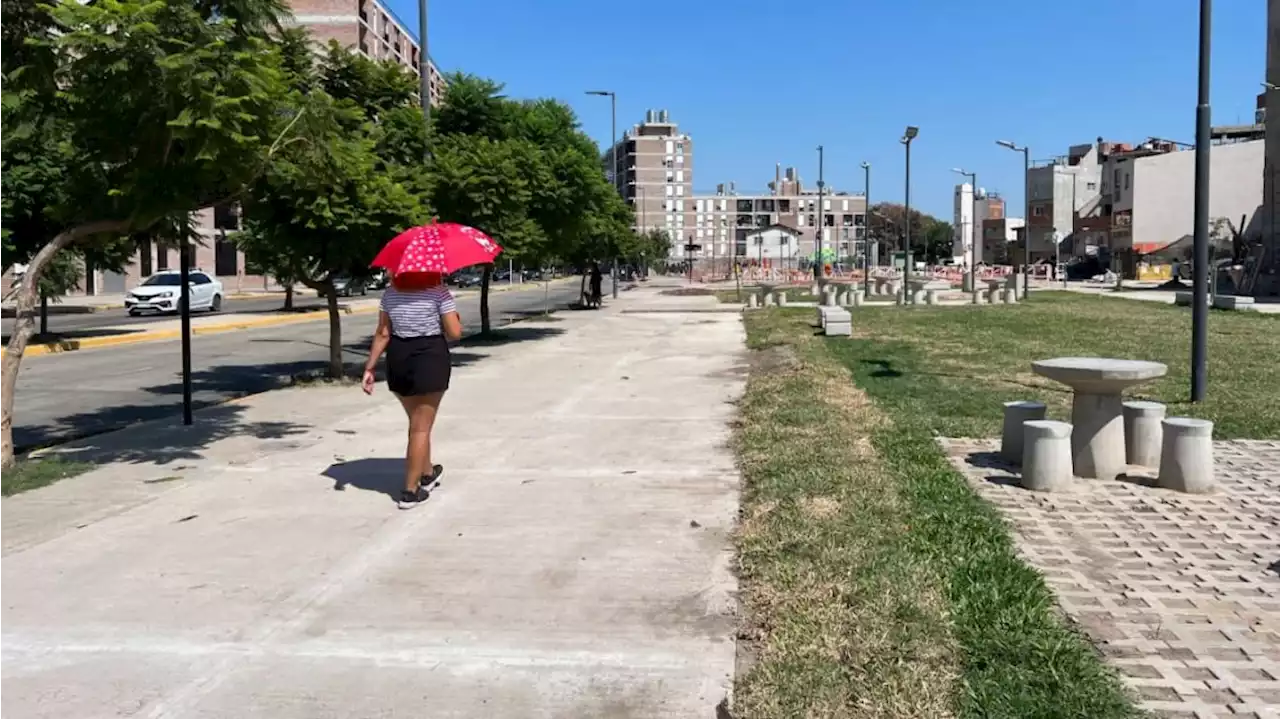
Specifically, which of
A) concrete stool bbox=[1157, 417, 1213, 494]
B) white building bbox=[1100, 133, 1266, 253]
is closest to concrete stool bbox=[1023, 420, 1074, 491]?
concrete stool bbox=[1157, 417, 1213, 494]

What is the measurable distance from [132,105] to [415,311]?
8.31 ft

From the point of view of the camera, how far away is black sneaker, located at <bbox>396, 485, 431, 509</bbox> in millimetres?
→ 7270

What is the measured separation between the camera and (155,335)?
82.7 ft

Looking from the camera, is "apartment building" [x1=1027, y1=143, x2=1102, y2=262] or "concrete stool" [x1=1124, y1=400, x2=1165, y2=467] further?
"apartment building" [x1=1027, y1=143, x2=1102, y2=262]

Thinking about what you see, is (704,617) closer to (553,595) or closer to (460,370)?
(553,595)

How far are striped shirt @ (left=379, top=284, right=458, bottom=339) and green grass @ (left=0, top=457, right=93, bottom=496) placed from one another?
10.2 ft

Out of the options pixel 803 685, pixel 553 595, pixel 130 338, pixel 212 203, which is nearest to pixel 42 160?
pixel 130 338

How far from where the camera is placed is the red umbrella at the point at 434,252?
7297 mm

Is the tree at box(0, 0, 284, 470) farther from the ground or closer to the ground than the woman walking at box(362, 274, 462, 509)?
farther from the ground

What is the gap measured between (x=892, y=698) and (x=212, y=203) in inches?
292

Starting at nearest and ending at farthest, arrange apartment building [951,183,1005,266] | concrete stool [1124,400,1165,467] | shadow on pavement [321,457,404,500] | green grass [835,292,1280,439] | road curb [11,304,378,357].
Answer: shadow on pavement [321,457,404,500] < concrete stool [1124,400,1165,467] < green grass [835,292,1280,439] < road curb [11,304,378,357] < apartment building [951,183,1005,266]

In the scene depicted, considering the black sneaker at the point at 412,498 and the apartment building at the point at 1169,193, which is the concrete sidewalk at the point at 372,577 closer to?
the black sneaker at the point at 412,498

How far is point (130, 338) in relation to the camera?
947 inches

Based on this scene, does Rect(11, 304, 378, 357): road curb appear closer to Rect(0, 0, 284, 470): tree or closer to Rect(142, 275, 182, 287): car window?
Rect(142, 275, 182, 287): car window
